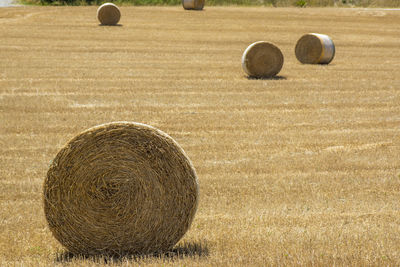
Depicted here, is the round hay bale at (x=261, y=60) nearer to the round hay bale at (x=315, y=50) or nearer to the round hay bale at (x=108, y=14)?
the round hay bale at (x=315, y=50)

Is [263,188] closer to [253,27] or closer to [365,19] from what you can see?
[253,27]

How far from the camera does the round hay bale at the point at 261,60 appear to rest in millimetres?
19000

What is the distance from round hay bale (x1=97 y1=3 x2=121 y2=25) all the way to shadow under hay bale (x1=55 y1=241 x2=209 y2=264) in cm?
2440

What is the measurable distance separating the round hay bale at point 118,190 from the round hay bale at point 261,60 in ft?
43.0

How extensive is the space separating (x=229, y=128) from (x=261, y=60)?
20.7ft

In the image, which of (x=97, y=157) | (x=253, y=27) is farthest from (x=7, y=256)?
(x=253, y=27)

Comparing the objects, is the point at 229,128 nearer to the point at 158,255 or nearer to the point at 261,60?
the point at 261,60

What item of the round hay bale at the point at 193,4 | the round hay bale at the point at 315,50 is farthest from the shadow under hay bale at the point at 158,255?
the round hay bale at the point at 193,4

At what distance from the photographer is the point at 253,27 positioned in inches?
1211

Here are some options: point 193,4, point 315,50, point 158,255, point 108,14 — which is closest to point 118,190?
point 158,255

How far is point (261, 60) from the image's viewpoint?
19.1 meters

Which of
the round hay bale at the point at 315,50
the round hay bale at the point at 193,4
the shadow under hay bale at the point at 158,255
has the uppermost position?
the shadow under hay bale at the point at 158,255

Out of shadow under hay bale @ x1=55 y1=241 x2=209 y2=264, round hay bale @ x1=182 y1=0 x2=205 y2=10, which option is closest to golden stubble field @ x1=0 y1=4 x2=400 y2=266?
shadow under hay bale @ x1=55 y1=241 x2=209 y2=264

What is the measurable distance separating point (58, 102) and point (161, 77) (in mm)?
4382
